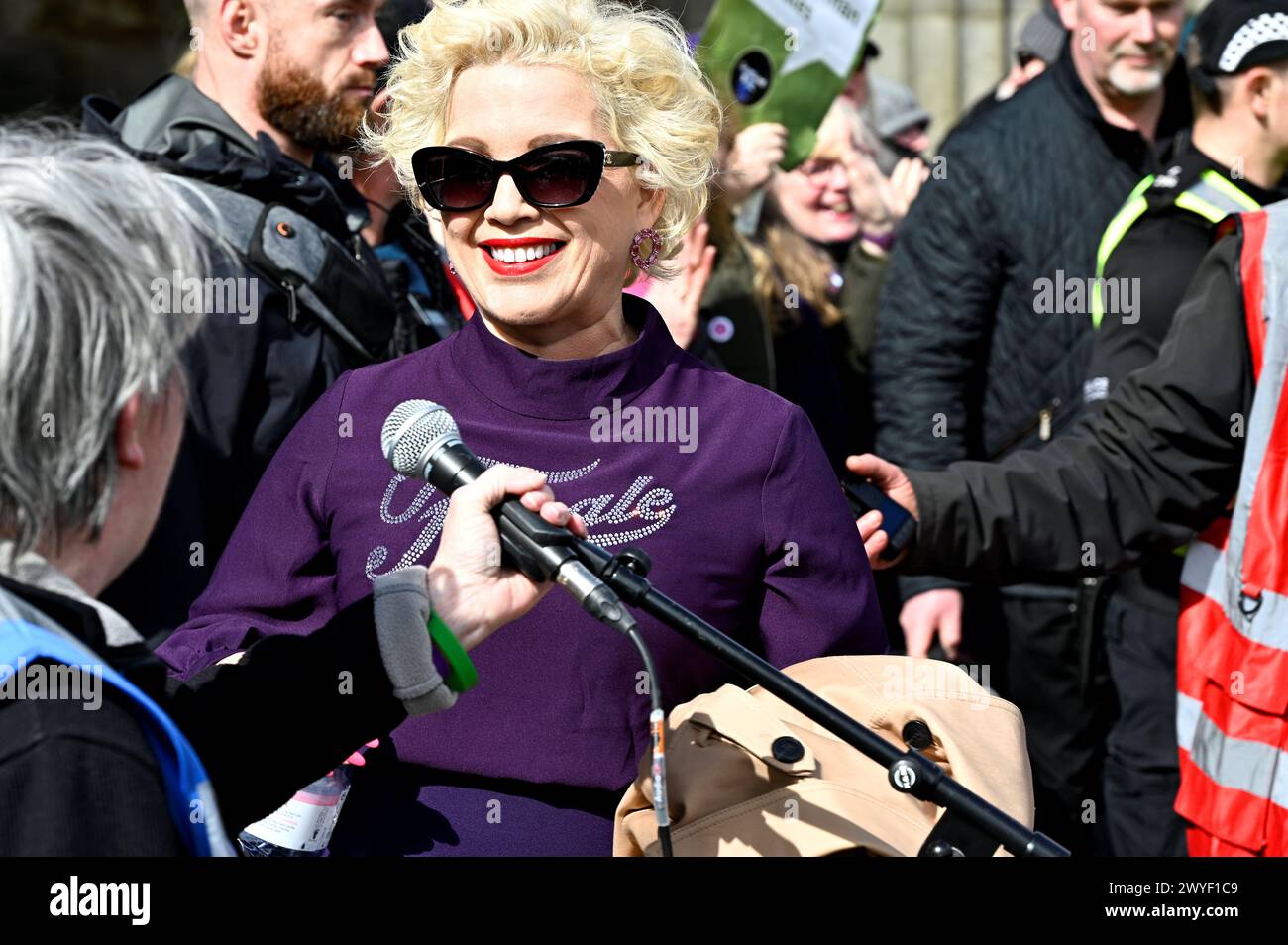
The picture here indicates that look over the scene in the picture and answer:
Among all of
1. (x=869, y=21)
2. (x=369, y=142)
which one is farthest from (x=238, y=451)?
(x=869, y=21)

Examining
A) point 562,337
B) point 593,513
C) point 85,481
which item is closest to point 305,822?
point 593,513

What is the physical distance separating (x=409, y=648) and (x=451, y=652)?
0.20 feet

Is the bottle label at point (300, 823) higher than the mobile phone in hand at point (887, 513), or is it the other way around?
the mobile phone in hand at point (887, 513)

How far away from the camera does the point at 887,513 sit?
353cm

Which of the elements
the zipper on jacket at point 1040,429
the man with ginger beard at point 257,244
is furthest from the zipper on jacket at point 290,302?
the zipper on jacket at point 1040,429

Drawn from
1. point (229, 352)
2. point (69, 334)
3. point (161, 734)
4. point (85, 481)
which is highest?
point (69, 334)

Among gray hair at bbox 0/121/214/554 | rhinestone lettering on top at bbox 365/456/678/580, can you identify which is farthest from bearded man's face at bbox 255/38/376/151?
gray hair at bbox 0/121/214/554

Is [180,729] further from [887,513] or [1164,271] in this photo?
[1164,271]

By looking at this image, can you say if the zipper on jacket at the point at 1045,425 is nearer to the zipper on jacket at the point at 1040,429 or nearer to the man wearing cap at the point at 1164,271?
the zipper on jacket at the point at 1040,429

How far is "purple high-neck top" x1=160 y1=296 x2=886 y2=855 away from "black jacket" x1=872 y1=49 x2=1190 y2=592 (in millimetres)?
2623

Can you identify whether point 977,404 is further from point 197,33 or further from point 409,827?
point 409,827

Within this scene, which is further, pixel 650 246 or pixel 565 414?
pixel 650 246

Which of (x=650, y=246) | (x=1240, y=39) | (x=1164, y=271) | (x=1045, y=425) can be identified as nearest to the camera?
(x=650, y=246)

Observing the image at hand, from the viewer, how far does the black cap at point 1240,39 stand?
4.56 metres
